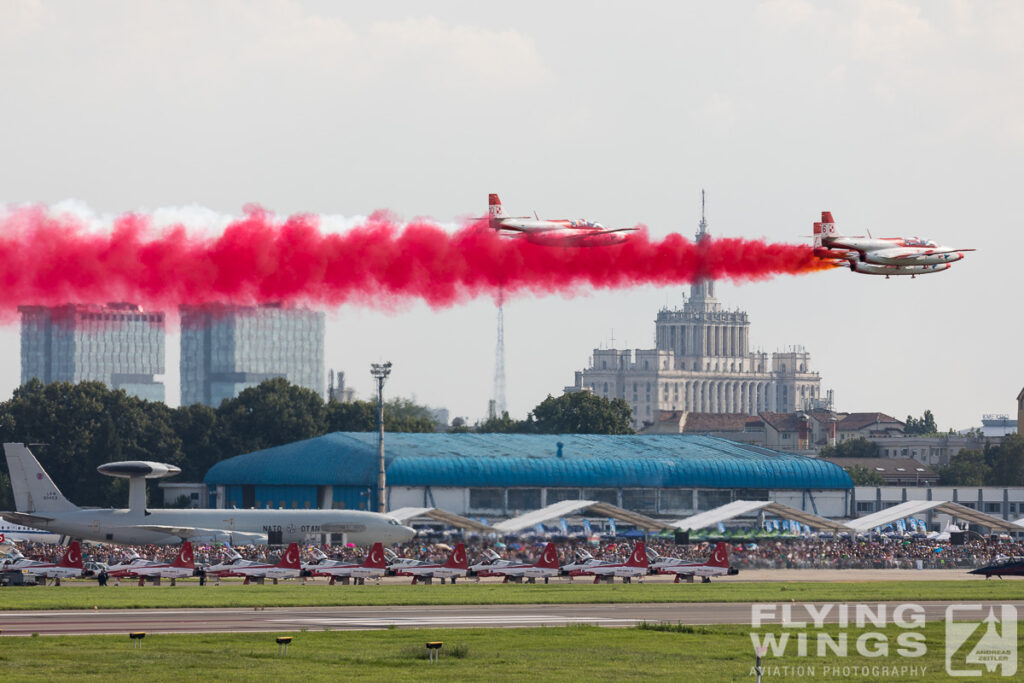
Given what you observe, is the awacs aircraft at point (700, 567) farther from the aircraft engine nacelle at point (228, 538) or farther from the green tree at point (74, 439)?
the green tree at point (74, 439)

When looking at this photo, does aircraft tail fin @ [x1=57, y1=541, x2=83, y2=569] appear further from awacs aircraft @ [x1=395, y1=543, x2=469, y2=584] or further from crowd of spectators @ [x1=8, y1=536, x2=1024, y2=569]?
awacs aircraft @ [x1=395, y1=543, x2=469, y2=584]

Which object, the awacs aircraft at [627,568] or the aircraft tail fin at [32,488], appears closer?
the awacs aircraft at [627,568]

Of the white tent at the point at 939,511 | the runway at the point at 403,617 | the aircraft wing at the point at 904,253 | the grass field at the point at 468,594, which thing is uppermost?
the aircraft wing at the point at 904,253

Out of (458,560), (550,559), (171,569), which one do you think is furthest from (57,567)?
(550,559)

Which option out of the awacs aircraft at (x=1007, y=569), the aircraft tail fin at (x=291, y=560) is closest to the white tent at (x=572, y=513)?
the awacs aircraft at (x=1007, y=569)

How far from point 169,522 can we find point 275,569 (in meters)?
26.5

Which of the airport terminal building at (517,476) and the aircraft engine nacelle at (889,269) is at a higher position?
the aircraft engine nacelle at (889,269)

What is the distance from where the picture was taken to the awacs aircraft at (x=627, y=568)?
364ft

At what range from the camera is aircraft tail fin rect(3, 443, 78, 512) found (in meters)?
130

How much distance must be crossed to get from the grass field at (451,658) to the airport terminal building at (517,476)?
99538mm

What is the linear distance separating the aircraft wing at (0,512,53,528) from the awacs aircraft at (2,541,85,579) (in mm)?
21166

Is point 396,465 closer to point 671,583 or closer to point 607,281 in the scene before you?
point 671,583

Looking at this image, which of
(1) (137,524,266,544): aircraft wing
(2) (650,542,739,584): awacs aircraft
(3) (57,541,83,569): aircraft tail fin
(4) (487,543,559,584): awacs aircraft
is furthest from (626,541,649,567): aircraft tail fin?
(3) (57,541,83,569): aircraft tail fin

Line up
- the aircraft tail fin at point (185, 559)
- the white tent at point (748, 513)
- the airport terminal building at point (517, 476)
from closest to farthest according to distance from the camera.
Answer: the aircraft tail fin at point (185, 559) < the white tent at point (748, 513) < the airport terminal building at point (517, 476)
